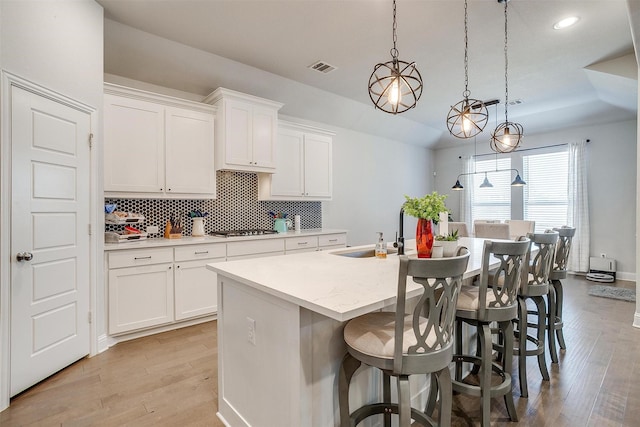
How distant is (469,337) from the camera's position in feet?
8.28

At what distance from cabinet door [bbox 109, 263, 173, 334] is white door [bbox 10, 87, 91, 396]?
0.25 m

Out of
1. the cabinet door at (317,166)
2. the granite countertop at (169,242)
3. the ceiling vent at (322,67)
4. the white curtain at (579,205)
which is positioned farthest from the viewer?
the white curtain at (579,205)

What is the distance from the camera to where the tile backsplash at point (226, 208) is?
359 cm

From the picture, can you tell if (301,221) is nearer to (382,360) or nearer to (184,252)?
(184,252)

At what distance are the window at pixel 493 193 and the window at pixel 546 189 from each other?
348mm

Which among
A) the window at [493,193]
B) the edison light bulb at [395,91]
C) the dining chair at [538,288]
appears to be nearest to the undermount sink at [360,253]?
the dining chair at [538,288]

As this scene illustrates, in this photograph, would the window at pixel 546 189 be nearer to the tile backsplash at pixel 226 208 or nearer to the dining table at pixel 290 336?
the tile backsplash at pixel 226 208

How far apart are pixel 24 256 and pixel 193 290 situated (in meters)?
1.48

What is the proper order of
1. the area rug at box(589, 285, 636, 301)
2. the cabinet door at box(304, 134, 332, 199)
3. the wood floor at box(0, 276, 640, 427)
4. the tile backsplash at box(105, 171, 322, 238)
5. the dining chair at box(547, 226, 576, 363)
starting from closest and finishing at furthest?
1. the wood floor at box(0, 276, 640, 427)
2. the dining chair at box(547, 226, 576, 363)
3. the tile backsplash at box(105, 171, 322, 238)
4. the area rug at box(589, 285, 636, 301)
5. the cabinet door at box(304, 134, 332, 199)

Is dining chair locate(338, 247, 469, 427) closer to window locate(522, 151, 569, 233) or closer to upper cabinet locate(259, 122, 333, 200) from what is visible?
upper cabinet locate(259, 122, 333, 200)

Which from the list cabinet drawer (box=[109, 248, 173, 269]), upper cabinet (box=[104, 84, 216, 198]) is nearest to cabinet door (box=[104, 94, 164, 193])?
upper cabinet (box=[104, 84, 216, 198])

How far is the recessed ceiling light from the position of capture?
297 cm

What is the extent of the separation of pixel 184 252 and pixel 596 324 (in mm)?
4498

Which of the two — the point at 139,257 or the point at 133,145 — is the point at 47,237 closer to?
the point at 139,257
